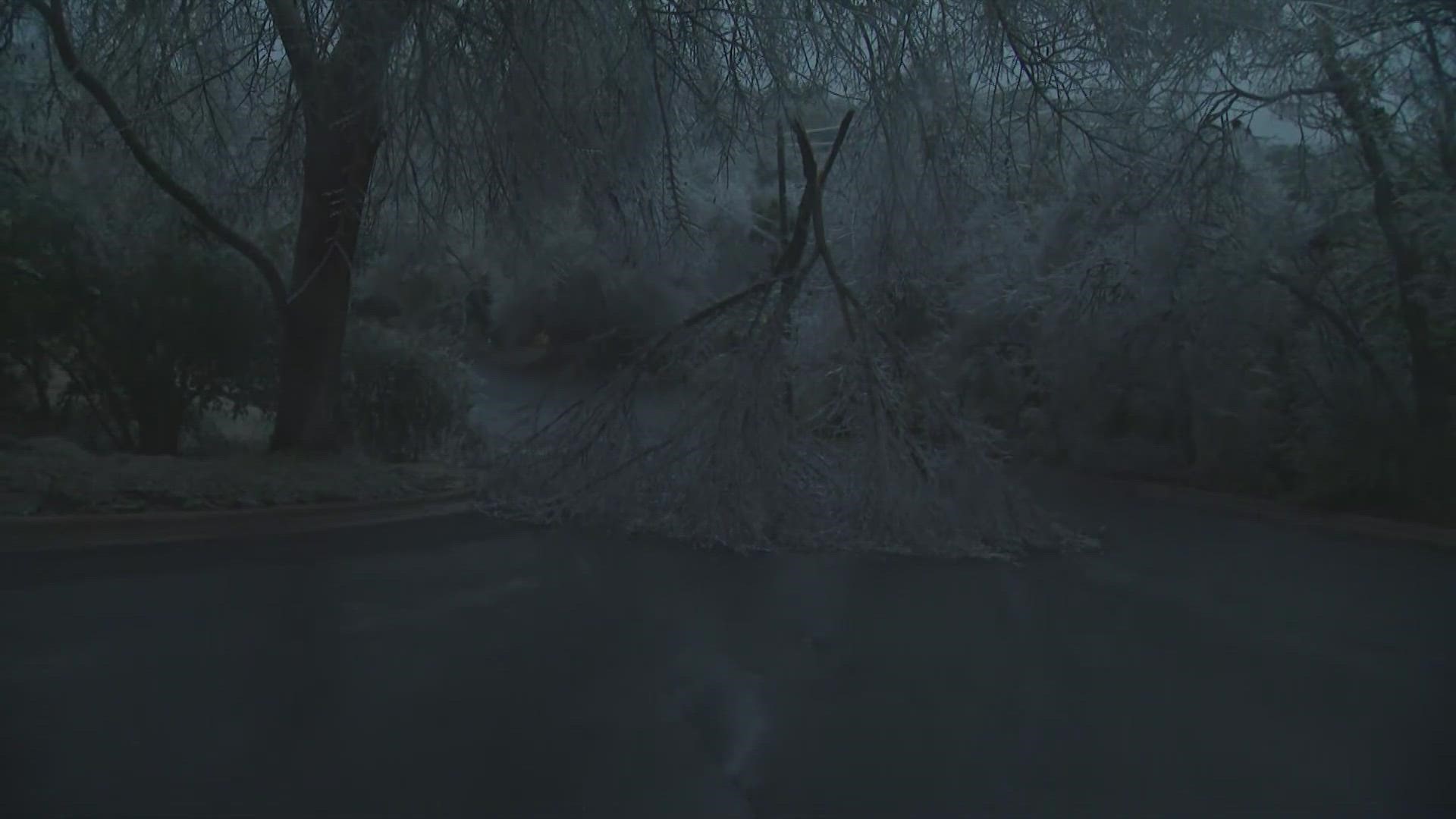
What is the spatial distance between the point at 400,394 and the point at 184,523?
563 centimetres

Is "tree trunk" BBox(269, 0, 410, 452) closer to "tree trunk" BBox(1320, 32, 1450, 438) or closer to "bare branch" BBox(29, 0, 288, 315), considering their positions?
"bare branch" BBox(29, 0, 288, 315)

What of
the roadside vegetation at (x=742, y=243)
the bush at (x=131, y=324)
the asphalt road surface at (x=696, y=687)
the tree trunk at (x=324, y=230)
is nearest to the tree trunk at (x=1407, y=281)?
the roadside vegetation at (x=742, y=243)

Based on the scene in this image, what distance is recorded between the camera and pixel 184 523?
472 inches

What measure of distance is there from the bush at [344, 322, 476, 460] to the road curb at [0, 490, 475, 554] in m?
3.00

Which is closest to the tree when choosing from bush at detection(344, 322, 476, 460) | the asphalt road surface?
bush at detection(344, 322, 476, 460)

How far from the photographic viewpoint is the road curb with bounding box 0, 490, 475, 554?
36.1ft

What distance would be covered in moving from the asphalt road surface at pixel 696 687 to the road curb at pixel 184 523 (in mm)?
418

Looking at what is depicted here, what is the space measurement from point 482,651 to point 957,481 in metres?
5.96

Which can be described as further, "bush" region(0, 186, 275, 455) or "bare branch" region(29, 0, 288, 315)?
"bush" region(0, 186, 275, 455)

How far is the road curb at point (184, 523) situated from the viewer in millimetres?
11000

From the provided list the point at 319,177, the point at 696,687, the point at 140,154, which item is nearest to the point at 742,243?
the point at 319,177

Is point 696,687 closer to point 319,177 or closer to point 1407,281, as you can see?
point 319,177

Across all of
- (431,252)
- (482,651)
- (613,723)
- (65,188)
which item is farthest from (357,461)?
(613,723)

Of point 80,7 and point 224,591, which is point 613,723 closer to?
point 224,591
